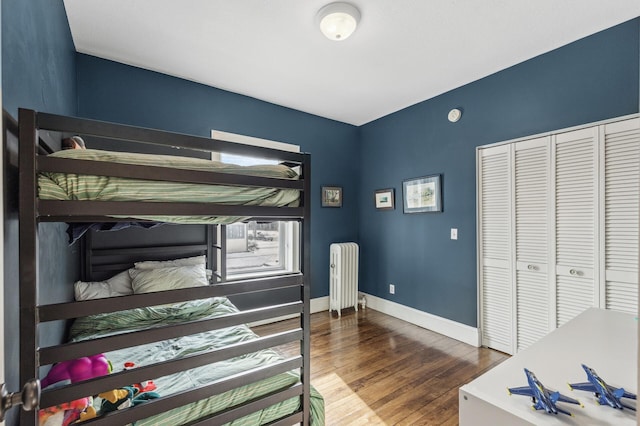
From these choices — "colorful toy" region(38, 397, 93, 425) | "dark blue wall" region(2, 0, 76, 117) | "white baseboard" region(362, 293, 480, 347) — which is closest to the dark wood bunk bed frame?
"colorful toy" region(38, 397, 93, 425)

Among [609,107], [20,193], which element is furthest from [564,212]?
[20,193]

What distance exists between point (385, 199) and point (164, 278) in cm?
266

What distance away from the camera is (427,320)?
320 centimetres

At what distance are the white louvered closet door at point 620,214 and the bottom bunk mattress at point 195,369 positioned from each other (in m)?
2.17

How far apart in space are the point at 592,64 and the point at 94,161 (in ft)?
10.2

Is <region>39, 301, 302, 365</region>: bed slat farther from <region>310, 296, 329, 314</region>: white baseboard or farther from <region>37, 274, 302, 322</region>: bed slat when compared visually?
<region>310, 296, 329, 314</region>: white baseboard

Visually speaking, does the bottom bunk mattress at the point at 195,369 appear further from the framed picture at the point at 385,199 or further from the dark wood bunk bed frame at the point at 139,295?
the framed picture at the point at 385,199

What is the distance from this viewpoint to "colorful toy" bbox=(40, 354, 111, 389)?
3.63ft

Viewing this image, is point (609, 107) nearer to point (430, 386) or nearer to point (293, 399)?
point (430, 386)

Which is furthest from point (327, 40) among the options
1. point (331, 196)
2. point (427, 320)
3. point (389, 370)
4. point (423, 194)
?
point (427, 320)

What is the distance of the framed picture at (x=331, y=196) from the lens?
3828 mm

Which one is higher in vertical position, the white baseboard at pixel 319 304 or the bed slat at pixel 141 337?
the bed slat at pixel 141 337

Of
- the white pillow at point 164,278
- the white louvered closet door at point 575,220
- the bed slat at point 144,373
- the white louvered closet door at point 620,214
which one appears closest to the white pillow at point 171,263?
the white pillow at point 164,278

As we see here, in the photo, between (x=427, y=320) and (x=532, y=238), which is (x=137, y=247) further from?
(x=532, y=238)
